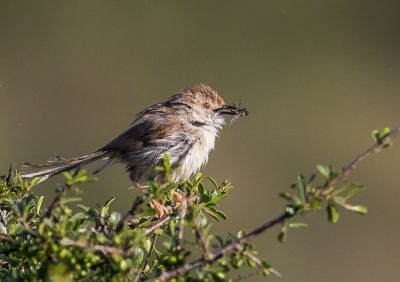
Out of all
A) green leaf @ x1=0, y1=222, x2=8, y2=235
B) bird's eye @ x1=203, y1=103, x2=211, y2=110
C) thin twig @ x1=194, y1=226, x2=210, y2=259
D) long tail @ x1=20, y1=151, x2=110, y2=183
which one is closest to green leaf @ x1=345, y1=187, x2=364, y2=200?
thin twig @ x1=194, y1=226, x2=210, y2=259

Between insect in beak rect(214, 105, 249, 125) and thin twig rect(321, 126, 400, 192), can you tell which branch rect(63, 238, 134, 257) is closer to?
thin twig rect(321, 126, 400, 192)

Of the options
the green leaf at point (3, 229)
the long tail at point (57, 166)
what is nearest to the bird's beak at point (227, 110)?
the long tail at point (57, 166)

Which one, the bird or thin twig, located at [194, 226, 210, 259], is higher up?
the bird

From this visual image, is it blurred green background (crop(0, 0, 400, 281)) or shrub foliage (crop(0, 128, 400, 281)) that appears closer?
shrub foliage (crop(0, 128, 400, 281))

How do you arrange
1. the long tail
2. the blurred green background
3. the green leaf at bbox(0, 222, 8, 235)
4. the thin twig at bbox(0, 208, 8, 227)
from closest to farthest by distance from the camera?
1. the green leaf at bbox(0, 222, 8, 235)
2. the thin twig at bbox(0, 208, 8, 227)
3. the long tail
4. the blurred green background

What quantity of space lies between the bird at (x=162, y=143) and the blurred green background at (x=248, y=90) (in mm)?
4901

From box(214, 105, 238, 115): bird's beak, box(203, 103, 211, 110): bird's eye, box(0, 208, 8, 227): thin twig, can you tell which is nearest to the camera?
box(0, 208, 8, 227): thin twig

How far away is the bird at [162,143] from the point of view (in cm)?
548

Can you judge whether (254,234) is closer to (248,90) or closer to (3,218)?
(3,218)

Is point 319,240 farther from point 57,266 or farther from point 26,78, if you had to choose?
point 57,266

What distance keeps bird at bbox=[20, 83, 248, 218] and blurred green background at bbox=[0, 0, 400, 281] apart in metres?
4.90

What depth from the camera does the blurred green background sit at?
41.2 ft

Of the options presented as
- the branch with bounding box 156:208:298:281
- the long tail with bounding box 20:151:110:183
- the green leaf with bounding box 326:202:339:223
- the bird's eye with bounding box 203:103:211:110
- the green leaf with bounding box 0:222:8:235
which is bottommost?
the green leaf with bounding box 0:222:8:235

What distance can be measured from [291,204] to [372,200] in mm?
Result: 12712
